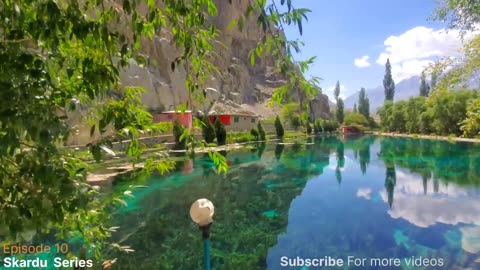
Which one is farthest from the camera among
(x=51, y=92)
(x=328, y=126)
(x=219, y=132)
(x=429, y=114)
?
(x=328, y=126)

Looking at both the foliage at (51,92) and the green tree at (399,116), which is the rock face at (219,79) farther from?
the foliage at (51,92)

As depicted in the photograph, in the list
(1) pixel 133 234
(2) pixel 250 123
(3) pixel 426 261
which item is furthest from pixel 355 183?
(2) pixel 250 123

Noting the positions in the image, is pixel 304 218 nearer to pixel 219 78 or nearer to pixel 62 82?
pixel 62 82

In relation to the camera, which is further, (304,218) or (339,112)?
(339,112)

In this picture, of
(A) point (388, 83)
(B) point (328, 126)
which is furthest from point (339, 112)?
(A) point (388, 83)

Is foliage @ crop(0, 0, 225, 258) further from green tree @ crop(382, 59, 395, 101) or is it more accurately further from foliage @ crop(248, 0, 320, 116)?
green tree @ crop(382, 59, 395, 101)

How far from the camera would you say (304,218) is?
12328 mm

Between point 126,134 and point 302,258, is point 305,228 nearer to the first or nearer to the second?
point 302,258

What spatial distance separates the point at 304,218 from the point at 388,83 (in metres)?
86.3

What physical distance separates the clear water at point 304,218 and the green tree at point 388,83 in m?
71.2

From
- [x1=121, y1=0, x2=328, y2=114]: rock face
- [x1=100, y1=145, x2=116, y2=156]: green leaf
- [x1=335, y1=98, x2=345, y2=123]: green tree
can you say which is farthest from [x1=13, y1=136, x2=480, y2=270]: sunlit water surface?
[x1=335, y1=98, x2=345, y2=123]: green tree

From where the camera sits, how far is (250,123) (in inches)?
2148

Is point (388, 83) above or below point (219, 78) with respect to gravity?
above

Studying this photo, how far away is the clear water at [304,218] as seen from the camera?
28.8 feet
